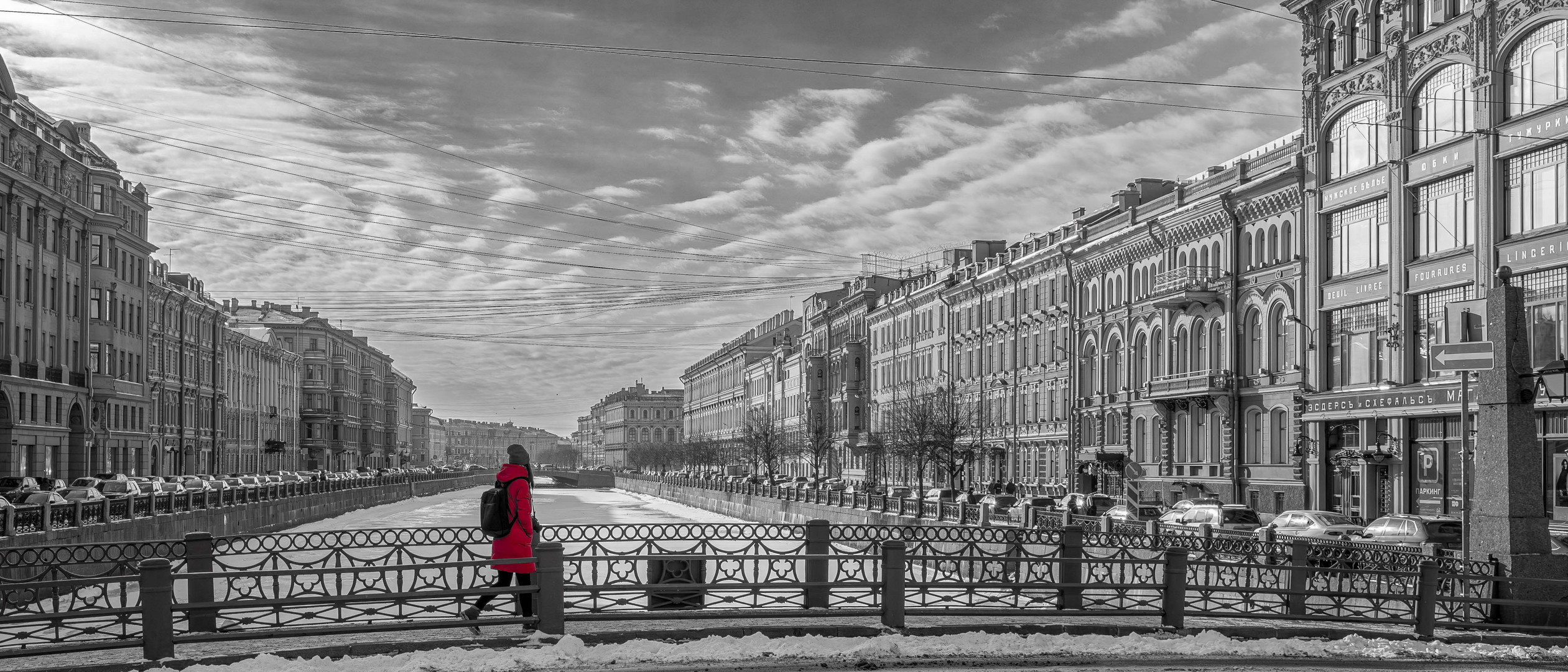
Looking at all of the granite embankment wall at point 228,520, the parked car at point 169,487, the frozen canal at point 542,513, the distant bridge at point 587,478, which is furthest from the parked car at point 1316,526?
the distant bridge at point 587,478

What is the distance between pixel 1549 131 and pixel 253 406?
100511 millimetres

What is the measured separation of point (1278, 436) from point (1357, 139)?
1012cm

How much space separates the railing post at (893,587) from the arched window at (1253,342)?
3473 cm

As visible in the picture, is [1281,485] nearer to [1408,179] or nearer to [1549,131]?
[1408,179]

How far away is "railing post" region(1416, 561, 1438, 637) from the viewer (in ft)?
55.1

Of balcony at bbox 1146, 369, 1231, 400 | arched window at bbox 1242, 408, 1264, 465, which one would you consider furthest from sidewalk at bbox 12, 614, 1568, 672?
balcony at bbox 1146, 369, 1231, 400

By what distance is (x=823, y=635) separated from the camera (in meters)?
16.0

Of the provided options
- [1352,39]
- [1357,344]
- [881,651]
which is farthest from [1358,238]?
[881,651]

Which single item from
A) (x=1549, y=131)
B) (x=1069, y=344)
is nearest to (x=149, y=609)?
(x=1549, y=131)

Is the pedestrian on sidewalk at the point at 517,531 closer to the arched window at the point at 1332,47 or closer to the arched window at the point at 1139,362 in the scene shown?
the arched window at the point at 1332,47

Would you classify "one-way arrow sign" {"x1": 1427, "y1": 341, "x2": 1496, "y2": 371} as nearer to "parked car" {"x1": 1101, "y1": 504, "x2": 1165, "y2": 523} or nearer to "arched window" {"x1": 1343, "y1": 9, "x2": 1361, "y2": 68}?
"parked car" {"x1": 1101, "y1": 504, "x2": 1165, "y2": 523}

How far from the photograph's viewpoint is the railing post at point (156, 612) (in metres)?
13.5

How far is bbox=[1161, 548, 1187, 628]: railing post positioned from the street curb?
134mm

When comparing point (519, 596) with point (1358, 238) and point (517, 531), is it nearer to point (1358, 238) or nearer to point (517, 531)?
point (517, 531)
